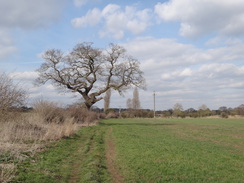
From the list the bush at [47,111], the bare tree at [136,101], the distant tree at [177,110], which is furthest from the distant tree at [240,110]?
the bush at [47,111]

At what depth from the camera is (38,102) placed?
76.2 feet

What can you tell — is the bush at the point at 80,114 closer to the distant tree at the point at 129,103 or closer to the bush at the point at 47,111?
the bush at the point at 47,111

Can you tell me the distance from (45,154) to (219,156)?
24.2 feet

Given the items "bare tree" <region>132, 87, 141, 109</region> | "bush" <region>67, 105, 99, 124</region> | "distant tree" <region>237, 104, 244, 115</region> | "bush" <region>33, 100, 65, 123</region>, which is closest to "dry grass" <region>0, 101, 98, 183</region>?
"bush" <region>33, 100, 65, 123</region>

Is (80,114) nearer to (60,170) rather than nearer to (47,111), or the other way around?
(47,111)

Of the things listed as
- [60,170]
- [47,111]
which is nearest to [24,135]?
[60,170]

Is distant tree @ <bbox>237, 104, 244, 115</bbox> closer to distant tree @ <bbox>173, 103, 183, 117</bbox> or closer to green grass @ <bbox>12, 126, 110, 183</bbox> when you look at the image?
distant tree @ <bbox>173, 103, 183, 117</bbox>

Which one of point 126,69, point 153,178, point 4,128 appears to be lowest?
point 153,178

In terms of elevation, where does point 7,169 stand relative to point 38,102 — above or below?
below

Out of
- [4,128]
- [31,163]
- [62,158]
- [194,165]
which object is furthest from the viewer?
[4,128]

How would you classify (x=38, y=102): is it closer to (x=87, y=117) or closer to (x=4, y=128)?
(x=4, y=128)

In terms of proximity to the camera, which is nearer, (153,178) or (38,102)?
(153,178)

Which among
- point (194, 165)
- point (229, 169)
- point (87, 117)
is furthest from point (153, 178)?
point (87, 117)

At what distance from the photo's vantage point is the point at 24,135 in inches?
524
